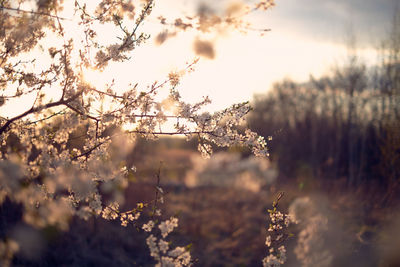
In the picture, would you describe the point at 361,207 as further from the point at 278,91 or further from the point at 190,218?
the point at 278,91

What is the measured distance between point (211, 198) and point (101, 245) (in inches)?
265

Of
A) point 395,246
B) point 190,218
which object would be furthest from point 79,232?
point 395,246

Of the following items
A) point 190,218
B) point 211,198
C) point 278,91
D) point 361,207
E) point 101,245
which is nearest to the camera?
point 101,245

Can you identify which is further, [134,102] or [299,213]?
[299,213]

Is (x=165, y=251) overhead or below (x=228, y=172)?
below

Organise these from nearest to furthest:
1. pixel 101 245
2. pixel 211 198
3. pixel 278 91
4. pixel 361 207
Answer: pixel 101 245, pixel 361 207, pixel 211 198, pixel 278 91

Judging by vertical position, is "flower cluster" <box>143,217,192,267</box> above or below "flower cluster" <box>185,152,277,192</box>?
below

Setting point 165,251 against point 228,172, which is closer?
point 228,172

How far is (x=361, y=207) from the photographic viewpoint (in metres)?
12.8

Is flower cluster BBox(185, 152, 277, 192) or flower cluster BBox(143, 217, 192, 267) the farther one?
flower cluster BBox(143, 217, 192, 267)

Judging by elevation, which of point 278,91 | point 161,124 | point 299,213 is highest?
point 278,91

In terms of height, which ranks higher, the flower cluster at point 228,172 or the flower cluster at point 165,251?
the flower cluster at point 228,172

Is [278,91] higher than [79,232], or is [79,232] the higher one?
[278,91]

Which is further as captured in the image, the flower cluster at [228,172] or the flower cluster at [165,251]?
the flower cluster at [165,251]
